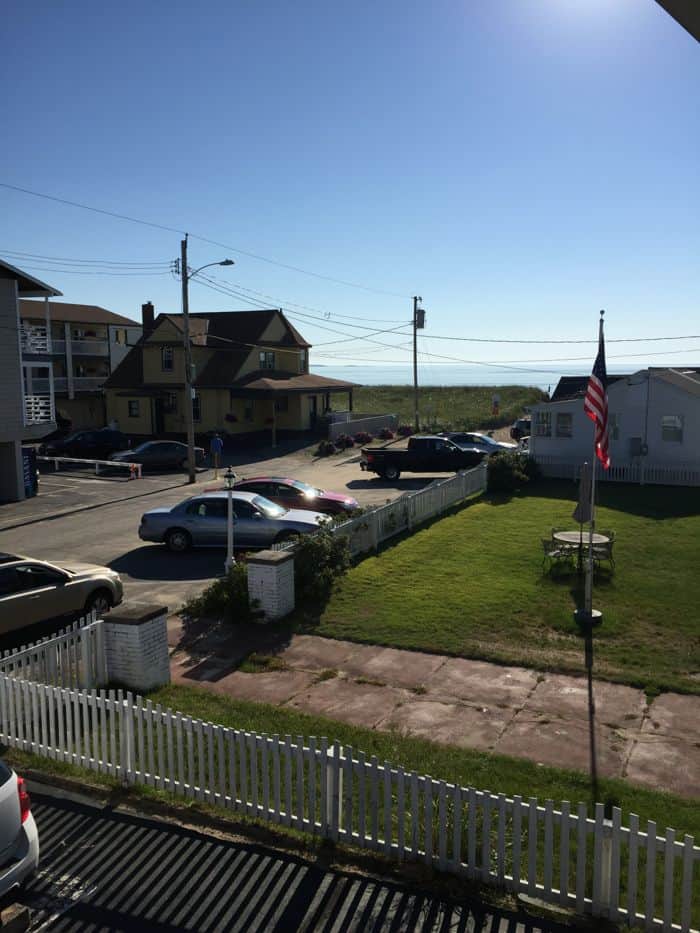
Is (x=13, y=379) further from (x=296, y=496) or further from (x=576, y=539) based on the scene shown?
(x=576, y=539)

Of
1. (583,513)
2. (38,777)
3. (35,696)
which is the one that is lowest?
(38,777)

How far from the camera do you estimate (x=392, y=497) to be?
2783 centimetres

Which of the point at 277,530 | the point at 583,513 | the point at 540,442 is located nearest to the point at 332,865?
the point at 583,513

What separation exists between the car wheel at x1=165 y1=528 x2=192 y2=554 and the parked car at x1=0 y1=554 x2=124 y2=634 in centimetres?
542

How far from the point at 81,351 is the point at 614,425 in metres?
36.2

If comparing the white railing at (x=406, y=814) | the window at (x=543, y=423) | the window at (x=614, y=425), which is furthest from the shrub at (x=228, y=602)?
the window at (x=543, y=423)

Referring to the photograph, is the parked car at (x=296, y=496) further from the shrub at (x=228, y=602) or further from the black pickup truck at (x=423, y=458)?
the black pickup truck at (x=423, y=458)

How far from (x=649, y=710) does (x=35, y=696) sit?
7.35 metres

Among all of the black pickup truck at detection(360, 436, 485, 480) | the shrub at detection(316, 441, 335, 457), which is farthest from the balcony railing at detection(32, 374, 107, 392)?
the black pickup truck at detection(360, 436, 485, 480)

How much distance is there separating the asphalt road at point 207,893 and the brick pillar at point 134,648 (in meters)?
3.40

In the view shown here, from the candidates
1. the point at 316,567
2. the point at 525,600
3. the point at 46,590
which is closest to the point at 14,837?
the point at 46,590

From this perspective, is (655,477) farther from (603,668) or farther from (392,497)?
(603,668)

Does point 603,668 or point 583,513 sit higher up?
point 583,513

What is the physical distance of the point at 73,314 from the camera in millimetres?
53219
